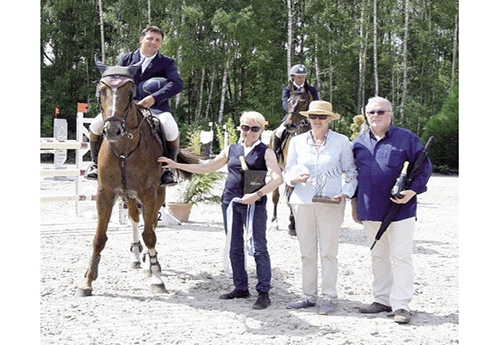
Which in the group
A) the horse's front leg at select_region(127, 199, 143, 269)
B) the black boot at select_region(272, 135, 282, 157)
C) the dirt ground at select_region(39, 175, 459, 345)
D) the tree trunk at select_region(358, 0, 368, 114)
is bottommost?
the dirt ground at select_region(39, 175, 459, 345)

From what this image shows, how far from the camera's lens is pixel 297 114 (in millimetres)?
9148

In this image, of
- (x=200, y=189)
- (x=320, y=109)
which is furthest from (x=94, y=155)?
(x=200, y=189)

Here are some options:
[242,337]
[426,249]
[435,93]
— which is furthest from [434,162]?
[242,337]

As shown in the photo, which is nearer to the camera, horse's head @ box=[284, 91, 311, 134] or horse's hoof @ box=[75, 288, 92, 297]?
horse's hoof @ box=[75, 288, 92, 297]

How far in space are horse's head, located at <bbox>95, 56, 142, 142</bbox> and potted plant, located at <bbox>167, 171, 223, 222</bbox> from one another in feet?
16.7

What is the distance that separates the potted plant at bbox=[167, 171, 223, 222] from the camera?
34.6ft

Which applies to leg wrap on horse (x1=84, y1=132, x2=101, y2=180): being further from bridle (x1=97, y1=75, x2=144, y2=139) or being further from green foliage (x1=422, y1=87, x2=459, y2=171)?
green foliage (x1=422, y1=87, x2=459, y2=171)

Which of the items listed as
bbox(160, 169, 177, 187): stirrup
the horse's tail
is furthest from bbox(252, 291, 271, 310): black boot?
the horse's tail

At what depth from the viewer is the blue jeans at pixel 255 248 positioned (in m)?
5.48

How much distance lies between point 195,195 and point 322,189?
5.78m

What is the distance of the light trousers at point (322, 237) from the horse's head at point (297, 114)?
3948 millimetres

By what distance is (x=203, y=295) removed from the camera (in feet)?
19.4

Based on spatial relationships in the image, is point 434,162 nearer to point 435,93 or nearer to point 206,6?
point 435,93

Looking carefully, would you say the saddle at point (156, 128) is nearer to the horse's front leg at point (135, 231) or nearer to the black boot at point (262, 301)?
the horse's front leg at point (135, 231)
